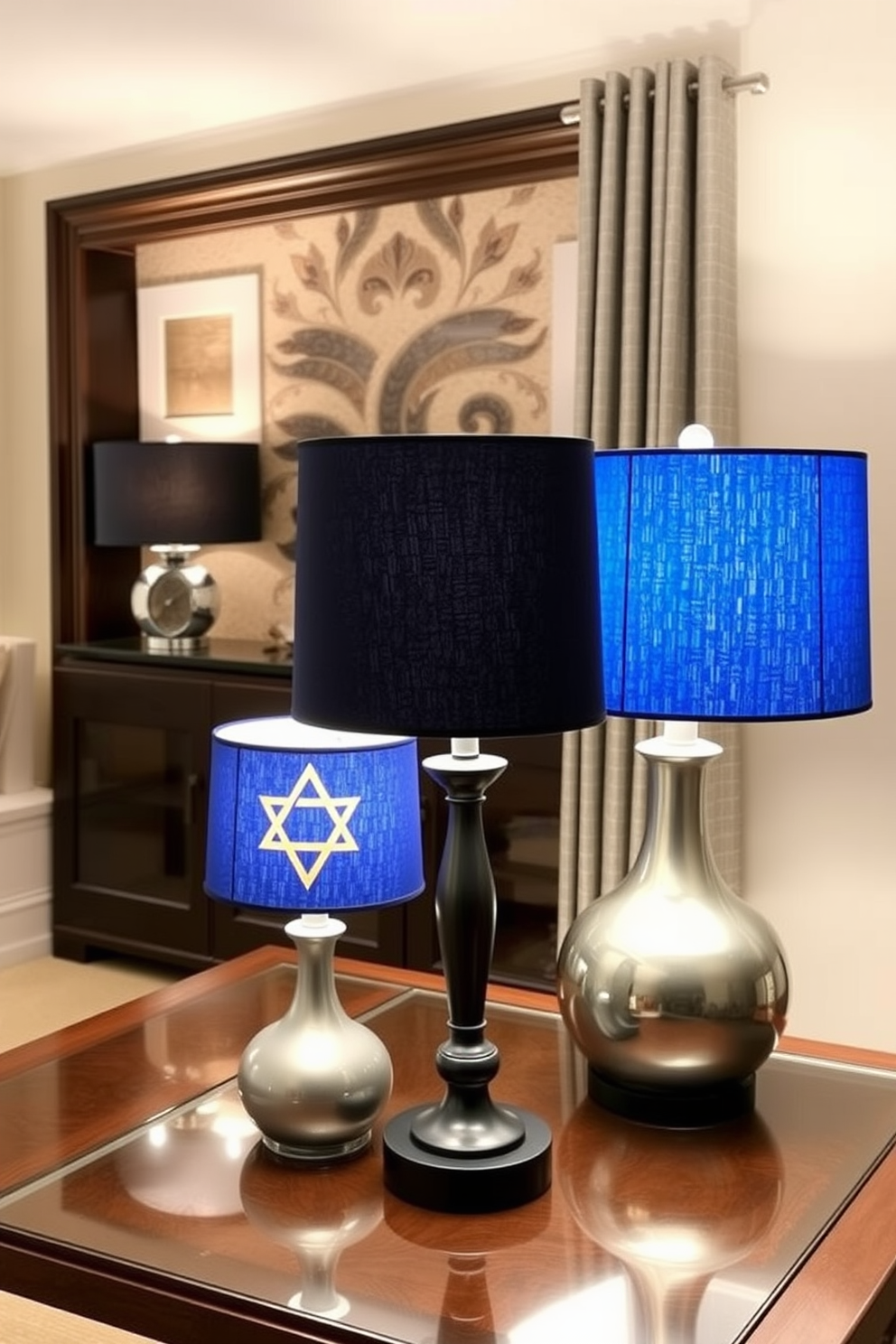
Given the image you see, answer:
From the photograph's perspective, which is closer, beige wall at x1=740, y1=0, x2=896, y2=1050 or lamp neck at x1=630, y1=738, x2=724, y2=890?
lamp neck at x1=630, y1=738, x2=724, y2=890

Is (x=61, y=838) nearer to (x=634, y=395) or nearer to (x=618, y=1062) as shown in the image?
(x=634, y=395)

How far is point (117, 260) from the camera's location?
15.0 feet

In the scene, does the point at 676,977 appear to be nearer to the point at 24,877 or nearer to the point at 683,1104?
the point at 683,1104

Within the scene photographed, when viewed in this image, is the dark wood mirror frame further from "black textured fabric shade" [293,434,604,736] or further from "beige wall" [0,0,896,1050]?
"black textured fabric shade" [293,434,604,736]

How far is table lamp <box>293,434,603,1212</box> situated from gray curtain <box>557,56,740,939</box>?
6.41 ft

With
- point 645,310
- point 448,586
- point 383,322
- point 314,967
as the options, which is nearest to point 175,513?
point 383,322

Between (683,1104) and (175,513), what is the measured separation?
2780 mm

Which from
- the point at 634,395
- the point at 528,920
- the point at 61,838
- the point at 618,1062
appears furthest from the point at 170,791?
the point at 618,1062

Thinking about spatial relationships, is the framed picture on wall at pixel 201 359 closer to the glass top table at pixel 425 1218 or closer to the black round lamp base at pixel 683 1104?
the glass top table at pixel 425 1218

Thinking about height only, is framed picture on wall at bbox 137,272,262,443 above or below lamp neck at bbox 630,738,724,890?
above

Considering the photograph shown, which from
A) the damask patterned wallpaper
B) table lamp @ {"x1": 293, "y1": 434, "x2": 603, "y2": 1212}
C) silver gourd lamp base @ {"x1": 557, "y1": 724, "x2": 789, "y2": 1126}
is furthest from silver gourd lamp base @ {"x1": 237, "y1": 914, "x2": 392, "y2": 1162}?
the damask patterned wallpaper

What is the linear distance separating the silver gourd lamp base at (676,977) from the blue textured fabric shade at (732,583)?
5.6 inches

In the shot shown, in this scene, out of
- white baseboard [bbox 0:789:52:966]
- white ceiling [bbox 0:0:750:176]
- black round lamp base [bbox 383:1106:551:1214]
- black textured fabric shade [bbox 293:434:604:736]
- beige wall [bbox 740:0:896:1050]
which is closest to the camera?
black textured fabric shade [bbox 293:434:604:736]

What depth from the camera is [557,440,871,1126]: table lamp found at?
1530mm
